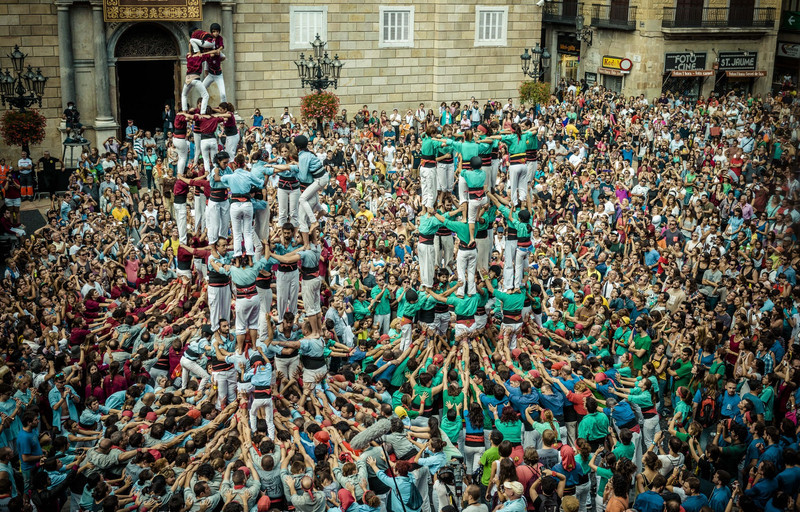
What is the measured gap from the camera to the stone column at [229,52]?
1272 inches

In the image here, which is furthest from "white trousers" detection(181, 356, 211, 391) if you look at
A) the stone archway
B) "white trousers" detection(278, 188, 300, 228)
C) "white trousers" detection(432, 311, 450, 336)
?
the stone archway

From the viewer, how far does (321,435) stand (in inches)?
440

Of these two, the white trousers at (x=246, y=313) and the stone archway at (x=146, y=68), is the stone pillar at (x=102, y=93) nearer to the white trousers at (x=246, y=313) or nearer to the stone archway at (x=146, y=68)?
the stone archway at (x=146, y=68)

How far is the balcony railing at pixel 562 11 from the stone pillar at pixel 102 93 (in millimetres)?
22651

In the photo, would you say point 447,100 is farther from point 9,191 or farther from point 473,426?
point 473,426

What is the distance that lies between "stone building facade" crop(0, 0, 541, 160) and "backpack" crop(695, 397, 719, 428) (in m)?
23.9

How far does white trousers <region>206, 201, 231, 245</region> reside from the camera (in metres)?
13.4

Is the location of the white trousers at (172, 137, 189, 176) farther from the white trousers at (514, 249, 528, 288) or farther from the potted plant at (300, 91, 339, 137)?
the potted plant at (300, 91, 339, 137)

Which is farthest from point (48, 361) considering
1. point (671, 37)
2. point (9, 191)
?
point (671, 37)

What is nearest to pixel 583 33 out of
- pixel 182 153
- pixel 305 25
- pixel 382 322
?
pixel 305 25

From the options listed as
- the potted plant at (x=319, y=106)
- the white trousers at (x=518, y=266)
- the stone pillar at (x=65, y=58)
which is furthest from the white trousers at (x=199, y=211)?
the stone pillar at (x=65, y=58)

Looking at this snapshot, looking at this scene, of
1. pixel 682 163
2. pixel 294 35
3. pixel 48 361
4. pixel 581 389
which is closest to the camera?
pixel 581 389

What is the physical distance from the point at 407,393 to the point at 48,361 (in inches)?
227

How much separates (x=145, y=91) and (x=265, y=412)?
89.7 feet
